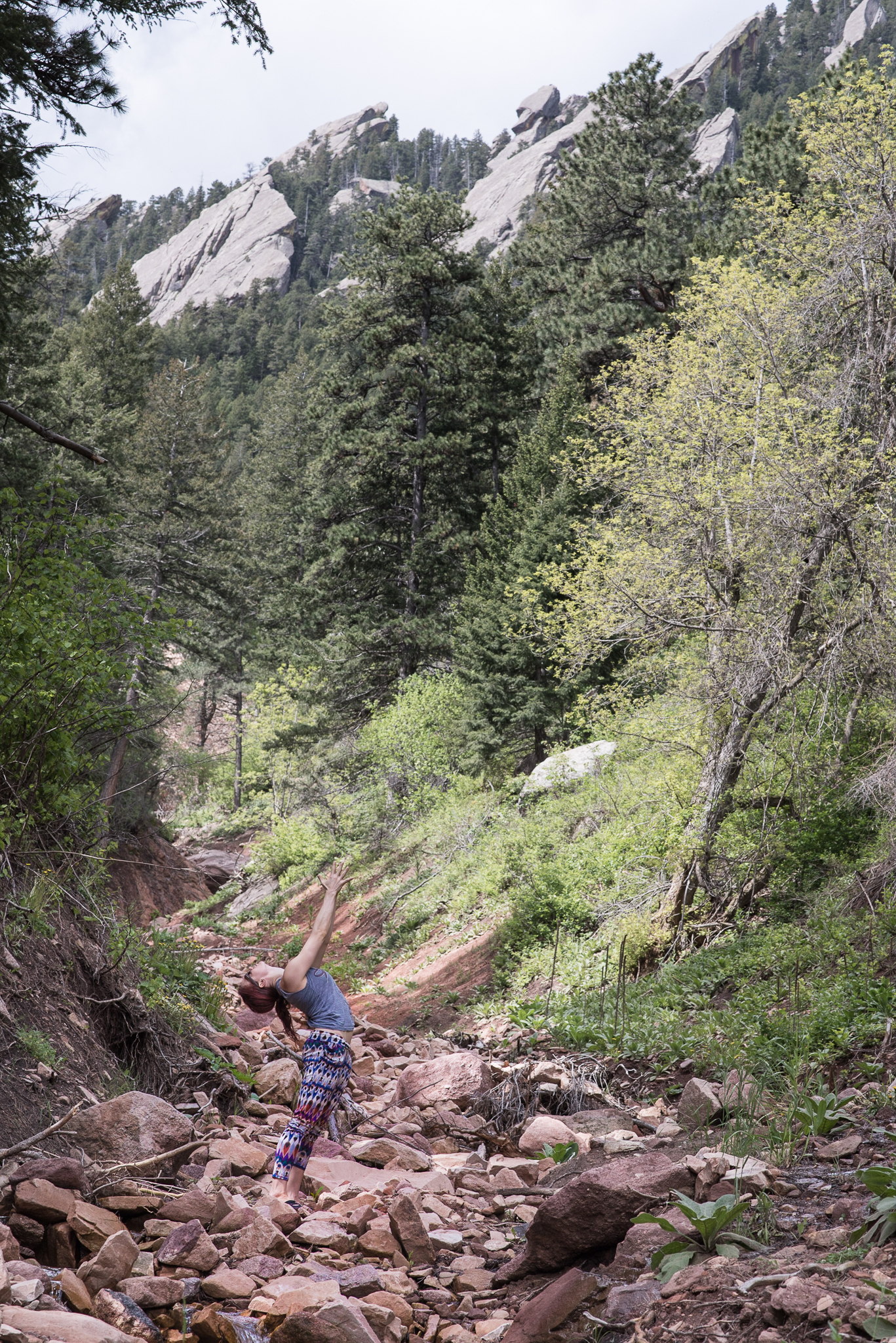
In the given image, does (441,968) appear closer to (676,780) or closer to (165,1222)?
(676,780)

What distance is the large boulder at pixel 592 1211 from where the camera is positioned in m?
3.69

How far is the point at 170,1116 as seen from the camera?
4.57 m

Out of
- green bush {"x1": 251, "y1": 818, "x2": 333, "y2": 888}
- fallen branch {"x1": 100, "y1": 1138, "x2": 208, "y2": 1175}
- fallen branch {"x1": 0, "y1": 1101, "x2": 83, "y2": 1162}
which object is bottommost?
green bush {"x1": 251, "y1": 818, "x2": 333, "y2": 888}

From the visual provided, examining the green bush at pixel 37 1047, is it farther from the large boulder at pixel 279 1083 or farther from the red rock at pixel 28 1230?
the large boulder at pixel 279 1083

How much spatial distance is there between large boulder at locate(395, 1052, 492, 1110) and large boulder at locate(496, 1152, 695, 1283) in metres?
3.51

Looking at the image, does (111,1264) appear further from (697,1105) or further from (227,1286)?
(697,1105)

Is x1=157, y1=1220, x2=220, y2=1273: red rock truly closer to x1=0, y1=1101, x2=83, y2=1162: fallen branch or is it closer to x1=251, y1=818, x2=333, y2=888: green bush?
x1=0, y1=1101, x2=83, y2=1162: fallen branch

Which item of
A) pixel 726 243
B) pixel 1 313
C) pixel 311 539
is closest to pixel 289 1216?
pixel 1 313

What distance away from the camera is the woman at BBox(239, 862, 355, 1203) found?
4.79 metres

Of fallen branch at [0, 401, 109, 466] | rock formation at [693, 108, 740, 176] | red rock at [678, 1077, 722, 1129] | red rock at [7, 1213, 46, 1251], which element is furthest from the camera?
rock formation at [693, 108, 740, 176]

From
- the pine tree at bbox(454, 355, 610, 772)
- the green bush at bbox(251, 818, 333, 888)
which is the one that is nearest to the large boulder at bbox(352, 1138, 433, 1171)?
the pine tree at bbox(454, 355, 610, 772)

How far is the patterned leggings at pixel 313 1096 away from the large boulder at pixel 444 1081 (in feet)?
8.39

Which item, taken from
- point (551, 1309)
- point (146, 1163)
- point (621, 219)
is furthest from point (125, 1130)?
point (621, 219)

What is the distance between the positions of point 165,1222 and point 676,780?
29.3 feet
